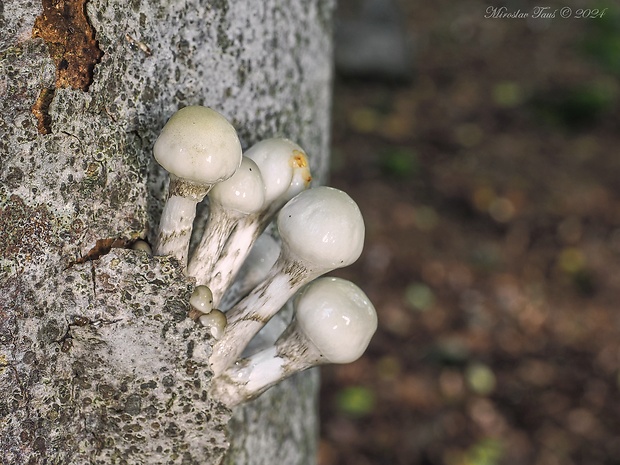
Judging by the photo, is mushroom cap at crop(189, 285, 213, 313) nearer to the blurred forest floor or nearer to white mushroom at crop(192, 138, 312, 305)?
white mushroom at crop(192, 138, 312, 305)

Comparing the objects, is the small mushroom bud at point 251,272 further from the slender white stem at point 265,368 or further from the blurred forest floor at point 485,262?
the blurred forest floor at point 485,262

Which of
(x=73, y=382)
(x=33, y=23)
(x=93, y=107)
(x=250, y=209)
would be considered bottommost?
(x=73, y=382)

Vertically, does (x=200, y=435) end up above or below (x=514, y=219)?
above

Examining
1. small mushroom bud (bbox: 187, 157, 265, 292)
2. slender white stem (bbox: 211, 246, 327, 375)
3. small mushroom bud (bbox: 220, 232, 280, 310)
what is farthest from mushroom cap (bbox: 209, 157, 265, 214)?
small mushroom bud (bbox: 220, 232, 280, 310)

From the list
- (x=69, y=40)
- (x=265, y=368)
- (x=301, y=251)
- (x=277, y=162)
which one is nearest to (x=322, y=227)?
(x=301, y=251)

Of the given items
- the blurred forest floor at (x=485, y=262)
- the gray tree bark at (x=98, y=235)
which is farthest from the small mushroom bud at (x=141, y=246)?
the blurred forest floor at (x=485, y=262)

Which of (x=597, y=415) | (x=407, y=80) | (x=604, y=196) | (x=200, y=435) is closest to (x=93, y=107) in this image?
(x=200, y=435)

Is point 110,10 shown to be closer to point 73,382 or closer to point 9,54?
point 9,54

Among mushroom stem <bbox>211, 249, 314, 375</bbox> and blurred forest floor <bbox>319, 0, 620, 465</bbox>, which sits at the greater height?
mushroom stem <bbox>211, 249, 314, 375</bbox>
